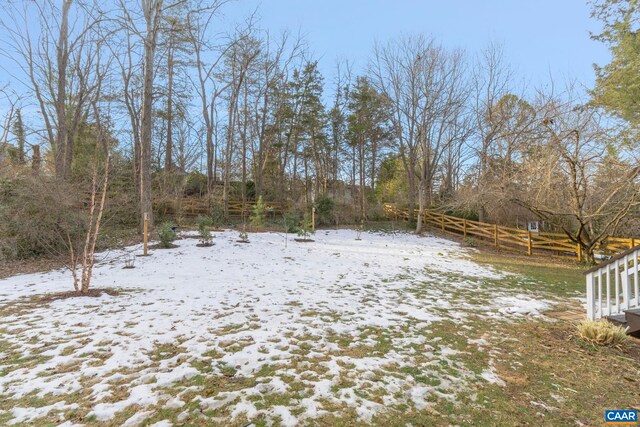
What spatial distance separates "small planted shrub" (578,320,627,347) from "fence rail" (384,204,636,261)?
6987 millimetres

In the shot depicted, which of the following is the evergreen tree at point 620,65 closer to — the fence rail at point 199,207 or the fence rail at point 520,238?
the fence rail at point 520,238

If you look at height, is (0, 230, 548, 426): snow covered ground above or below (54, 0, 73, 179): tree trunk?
below

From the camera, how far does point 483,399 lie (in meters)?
2.55

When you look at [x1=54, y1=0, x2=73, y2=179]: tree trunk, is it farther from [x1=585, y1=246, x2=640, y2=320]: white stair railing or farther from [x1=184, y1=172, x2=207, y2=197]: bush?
[x1=585, y1=246, x2=640, y2=320]: white stair railing

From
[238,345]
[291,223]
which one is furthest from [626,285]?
[291,223]

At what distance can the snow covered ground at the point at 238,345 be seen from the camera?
7.80 feet

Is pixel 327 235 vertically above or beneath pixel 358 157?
beneath

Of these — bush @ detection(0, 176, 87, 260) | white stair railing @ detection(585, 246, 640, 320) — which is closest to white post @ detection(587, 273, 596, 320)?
white stair railing @ detection(585, 246, 640, 320)

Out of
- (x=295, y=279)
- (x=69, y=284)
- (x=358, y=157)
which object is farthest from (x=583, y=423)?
(x=358, y=157)

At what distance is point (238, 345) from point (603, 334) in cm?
458

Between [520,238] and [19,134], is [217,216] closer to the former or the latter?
[19,134]

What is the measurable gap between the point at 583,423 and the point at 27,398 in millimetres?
Answer: 4481

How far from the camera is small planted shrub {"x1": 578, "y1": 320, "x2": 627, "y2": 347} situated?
3689 mm

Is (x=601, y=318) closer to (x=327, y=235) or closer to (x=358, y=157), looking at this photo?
(x=327, y=235)
